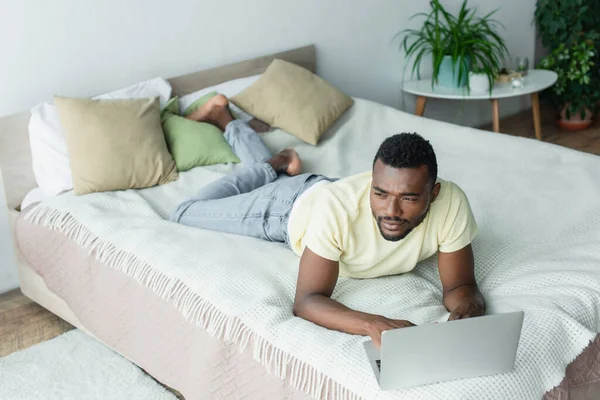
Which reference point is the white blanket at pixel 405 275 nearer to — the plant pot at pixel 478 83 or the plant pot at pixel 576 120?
the plant pot at pixel 478 83

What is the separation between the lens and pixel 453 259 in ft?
6.30

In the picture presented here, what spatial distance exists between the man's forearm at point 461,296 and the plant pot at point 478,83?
2.12 meters

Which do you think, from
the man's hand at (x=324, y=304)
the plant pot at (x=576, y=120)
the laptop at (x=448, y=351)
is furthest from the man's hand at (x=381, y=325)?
the plant pot at (x=576, y=120)

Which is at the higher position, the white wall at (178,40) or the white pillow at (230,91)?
the white wall at (178,40)

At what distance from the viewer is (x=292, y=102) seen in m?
3.21

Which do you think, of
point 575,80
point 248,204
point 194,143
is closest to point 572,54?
point 575,80

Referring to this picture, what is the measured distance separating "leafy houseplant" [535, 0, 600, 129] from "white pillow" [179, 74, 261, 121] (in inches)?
75.2

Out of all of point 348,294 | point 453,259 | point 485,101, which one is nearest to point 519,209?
point 453,259

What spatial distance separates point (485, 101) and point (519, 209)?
7.26 feet

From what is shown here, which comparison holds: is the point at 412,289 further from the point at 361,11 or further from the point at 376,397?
the point at 361,11

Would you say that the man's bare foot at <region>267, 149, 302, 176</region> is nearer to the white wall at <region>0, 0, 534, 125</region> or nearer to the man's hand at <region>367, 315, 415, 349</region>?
the white wall at <region>0, 0, 534, 125</region>

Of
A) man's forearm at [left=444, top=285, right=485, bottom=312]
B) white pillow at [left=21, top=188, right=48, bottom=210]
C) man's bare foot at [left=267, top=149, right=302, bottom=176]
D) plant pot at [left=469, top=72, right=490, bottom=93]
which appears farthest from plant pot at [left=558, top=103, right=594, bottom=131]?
white pillow at [left=21, top=188, right=48, bottom=210]

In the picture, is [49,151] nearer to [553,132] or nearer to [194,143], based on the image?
[194,143]

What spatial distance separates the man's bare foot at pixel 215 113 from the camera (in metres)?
3.04
